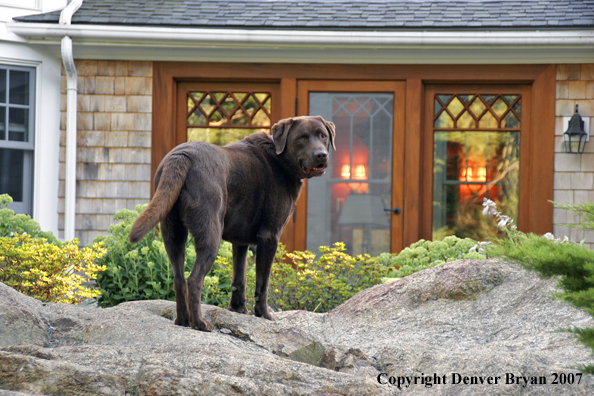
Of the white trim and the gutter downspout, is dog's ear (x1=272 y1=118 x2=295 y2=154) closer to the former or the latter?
the white trim

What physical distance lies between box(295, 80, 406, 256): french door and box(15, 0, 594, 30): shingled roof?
2.96 ft

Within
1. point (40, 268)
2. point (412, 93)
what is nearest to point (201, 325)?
point (40, 268)

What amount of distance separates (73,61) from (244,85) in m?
2.30

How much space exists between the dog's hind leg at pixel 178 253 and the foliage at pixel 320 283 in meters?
2.62

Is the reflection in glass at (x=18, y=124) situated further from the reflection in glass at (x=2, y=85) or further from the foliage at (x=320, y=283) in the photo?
the foliage at (x=320, y=283)

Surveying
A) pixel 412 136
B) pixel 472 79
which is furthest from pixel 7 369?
pixel 472 79

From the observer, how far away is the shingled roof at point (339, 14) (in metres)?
7.17

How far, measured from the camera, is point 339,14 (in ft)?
25.1

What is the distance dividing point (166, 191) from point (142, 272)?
294cm

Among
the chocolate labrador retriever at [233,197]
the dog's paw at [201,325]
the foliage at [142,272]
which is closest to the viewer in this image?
the chocolate labrador retriever at [233,197]

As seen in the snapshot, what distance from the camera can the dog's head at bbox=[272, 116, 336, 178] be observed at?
3.20m

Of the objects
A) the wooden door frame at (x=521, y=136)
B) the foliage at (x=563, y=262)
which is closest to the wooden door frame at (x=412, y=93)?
the wooden door frame at (x=521, y=136)

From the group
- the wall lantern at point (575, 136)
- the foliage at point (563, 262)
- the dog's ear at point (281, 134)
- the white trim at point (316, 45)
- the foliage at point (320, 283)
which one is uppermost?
the white trim at point (316, 45)

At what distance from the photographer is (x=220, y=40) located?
23.3 ft
